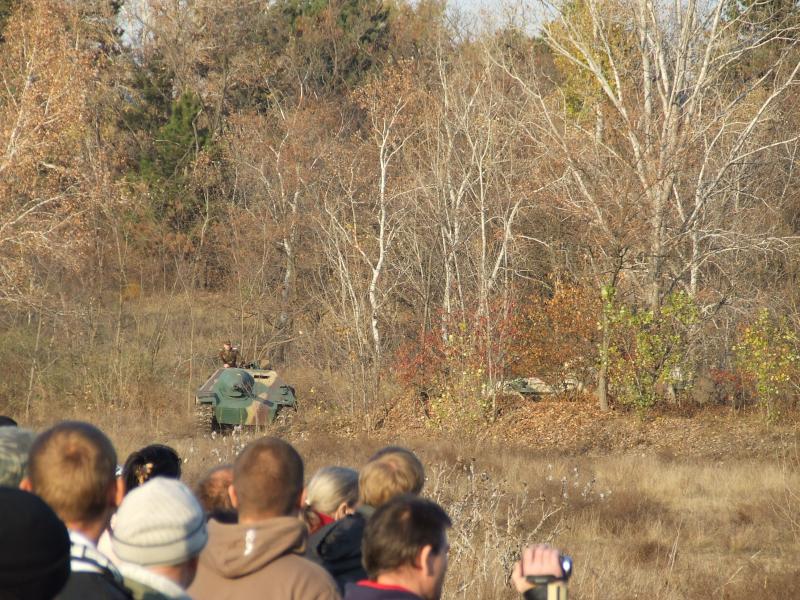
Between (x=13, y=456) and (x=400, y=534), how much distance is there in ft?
5.53

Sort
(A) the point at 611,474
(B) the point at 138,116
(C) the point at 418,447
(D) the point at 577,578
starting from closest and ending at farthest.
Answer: (D) the point at 577,578 < (A) the point at 611,474 < (C) the point at 418,447 < (B) the point at 138,116

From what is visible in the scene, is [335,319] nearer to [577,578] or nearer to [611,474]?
[611,474]

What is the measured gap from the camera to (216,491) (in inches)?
172

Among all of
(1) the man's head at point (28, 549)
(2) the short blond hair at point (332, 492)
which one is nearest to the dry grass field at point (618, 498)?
(2) the short blond hair at point (332, 492)

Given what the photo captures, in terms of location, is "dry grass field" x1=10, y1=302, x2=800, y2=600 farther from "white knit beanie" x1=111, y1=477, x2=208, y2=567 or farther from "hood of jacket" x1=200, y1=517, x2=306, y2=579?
"white knit beanie" x1=111, y1=477, x2=208, y2=567

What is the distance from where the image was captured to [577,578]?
326 inches

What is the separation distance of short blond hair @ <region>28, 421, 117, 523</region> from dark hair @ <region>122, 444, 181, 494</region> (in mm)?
1211

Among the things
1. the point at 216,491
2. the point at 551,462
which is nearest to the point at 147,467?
the point at 216,491

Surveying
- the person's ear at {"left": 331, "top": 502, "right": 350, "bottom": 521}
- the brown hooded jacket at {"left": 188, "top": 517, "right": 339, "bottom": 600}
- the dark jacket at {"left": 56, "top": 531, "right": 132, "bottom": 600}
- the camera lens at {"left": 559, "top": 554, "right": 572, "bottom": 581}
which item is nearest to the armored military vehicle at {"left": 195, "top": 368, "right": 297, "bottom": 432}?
the person's ear at {"left": 331, "top": 502, "right": 350, "bottom": 521}

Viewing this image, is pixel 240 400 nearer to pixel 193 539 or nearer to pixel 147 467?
pixel 147 467

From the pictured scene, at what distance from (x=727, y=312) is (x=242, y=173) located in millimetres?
17546

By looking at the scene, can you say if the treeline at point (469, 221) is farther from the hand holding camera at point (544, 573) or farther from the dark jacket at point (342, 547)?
Answer: the hand holding camera at point (544, 573)

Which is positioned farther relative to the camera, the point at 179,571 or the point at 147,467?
the point at 147,467

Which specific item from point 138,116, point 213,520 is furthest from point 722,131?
point 138,116
